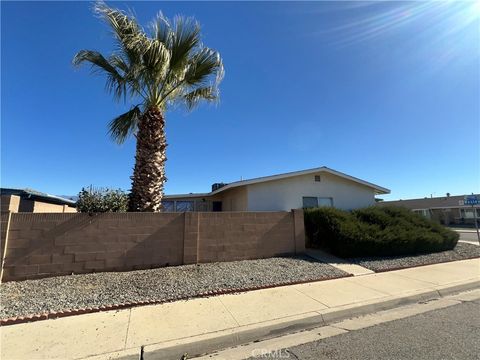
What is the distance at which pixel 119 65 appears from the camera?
8.95m

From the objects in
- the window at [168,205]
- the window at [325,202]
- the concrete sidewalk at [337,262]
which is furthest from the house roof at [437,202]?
the concrete sidewalk at [337,262]

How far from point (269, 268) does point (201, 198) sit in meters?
11.3

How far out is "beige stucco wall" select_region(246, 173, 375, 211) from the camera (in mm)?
14625

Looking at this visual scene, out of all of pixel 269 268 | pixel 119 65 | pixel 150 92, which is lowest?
pixel 269 268

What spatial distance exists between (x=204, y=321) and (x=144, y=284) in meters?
2.28

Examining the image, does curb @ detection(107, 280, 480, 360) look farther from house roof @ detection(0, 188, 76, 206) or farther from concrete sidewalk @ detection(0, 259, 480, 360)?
house roof @ detection(0, 188, 76, 206)

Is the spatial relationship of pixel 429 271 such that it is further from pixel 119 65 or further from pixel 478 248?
pixel 119 65

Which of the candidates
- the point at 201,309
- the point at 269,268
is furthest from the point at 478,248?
the point at 201,309

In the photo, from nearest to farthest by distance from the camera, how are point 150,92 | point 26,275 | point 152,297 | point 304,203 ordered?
1. point 152,297
2. point 26,275
3. point 150,92
4. point 304,203

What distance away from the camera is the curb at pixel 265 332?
4086mm

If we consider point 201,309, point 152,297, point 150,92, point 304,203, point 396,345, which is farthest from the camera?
point 304,203

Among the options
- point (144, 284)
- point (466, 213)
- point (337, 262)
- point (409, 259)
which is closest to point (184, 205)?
point (337, 262)

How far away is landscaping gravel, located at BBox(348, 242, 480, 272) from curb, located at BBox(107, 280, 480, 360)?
2.65m

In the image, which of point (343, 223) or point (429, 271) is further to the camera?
point (343, 223)
